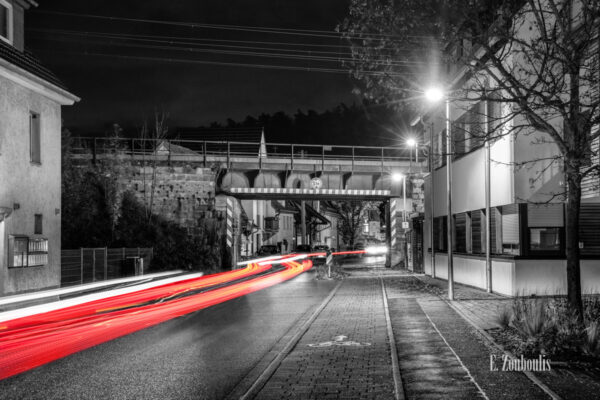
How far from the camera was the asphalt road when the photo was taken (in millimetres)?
7976

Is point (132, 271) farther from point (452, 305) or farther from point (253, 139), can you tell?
point (253, 139)

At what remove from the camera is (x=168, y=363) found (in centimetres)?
977

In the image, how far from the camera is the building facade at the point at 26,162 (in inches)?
828

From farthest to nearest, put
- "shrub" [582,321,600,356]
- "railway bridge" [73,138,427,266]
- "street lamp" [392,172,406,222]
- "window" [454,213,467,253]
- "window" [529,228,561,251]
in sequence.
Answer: "street lamp" [392,172,406,222], "railway bridge" [73,138,427,266], "window" [454,213,467,253], "window" [529,228,561,251], "shrub" [582,321,600,356]

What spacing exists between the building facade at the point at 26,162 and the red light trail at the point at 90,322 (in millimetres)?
3703

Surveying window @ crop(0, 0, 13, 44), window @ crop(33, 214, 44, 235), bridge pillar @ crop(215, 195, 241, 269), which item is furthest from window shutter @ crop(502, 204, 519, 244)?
bridge pillar @ crop(215, 195, 241, 269)

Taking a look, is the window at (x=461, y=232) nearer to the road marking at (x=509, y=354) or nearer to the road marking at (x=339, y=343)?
the road marking at (x=509, y=354)

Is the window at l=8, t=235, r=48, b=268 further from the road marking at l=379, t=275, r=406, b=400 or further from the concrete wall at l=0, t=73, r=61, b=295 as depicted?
A: the road marking at l=379, t=275, r=406, b=400

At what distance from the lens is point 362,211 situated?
86.0 meters

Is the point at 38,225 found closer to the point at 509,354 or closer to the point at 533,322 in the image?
the point at 533,322

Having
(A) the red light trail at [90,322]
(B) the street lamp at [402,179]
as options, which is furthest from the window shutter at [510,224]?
(B) the street lamp at [402,179]

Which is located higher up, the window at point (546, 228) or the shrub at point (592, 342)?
the window at point (546, 228)

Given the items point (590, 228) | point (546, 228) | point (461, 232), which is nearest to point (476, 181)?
point (461, 232)

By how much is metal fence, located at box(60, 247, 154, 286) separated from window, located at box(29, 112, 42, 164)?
385cm
